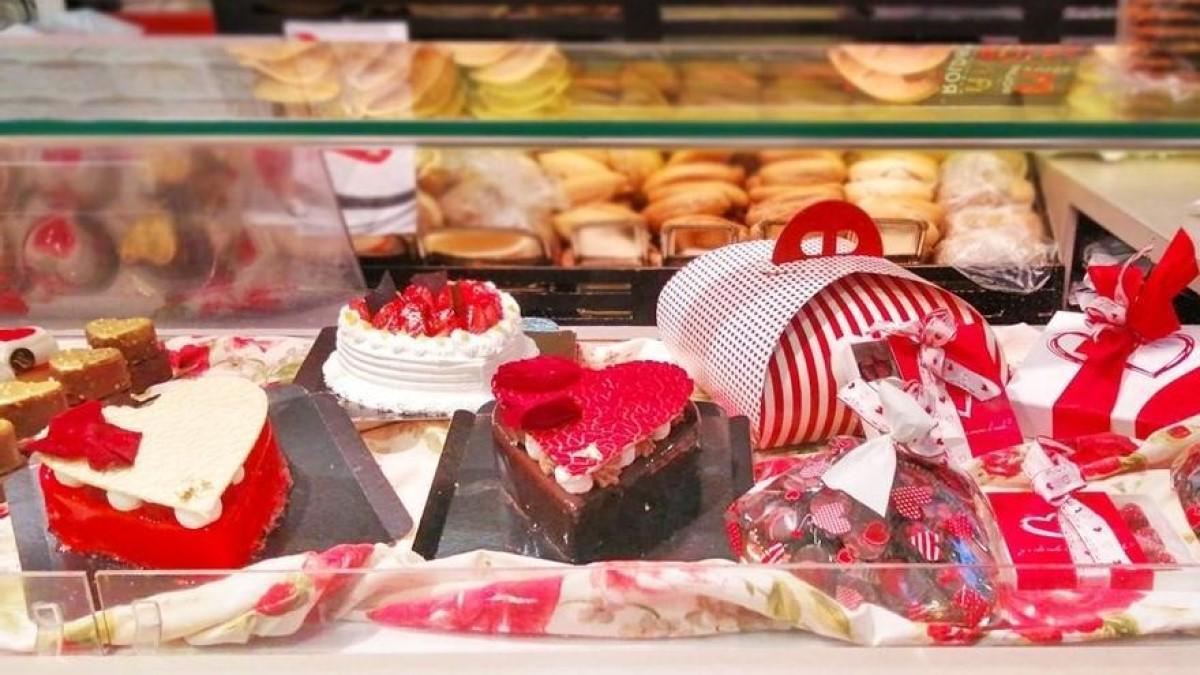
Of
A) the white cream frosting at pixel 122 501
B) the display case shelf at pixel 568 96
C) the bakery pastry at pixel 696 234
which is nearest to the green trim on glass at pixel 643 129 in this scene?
the display case shelf at pixel 568 96

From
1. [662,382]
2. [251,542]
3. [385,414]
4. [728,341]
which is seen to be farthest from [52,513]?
[728,341]

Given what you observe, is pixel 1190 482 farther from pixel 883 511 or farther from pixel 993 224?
pixel 993 224

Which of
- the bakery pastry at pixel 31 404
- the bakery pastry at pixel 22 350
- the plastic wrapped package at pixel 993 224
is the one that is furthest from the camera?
the plastic wrapped package at pixel 993 224

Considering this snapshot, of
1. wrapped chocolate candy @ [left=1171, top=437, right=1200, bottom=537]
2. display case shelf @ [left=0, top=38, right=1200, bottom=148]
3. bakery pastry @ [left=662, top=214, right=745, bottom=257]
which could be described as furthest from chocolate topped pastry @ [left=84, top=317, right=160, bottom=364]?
wrapped chocolate candy @ [left=1171, top=437, right=1200, bottom=537]

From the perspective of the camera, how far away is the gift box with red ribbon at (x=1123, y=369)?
1319 mm

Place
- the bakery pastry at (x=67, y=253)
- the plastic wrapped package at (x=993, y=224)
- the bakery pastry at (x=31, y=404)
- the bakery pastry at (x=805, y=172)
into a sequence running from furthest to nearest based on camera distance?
the bakery pastry at (x=805, y=172) → the bakery pastry at (x=67, y=253) → the plastic wrapped package at (x=993, y=224) → the bakery pastry at (x=31, y=404)

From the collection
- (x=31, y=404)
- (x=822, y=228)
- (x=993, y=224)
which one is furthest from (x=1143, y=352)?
(x=31, y=404)

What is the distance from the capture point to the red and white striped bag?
1.33 meters

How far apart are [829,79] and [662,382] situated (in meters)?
0.98

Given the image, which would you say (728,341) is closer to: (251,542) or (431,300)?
(431,300)

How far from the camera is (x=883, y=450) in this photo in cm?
112

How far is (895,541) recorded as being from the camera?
3.67 feet

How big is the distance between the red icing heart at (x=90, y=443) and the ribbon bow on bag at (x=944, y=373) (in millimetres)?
→ 781

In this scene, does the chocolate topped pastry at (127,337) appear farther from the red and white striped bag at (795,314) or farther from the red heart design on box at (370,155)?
the red heart design on box at (370,155)
